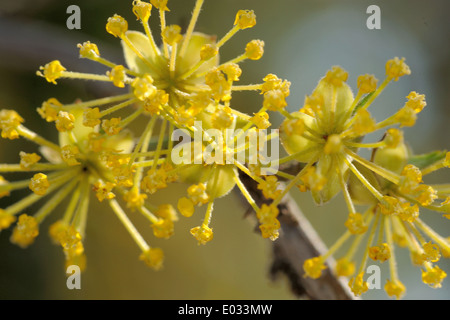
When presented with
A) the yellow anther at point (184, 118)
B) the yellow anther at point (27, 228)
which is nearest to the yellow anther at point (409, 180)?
the yellow anther at point (184, 118)

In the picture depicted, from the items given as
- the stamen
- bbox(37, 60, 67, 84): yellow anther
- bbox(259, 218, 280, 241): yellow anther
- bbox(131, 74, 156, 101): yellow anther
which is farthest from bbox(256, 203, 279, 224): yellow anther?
bbox(37, 60, 67, 84): yellow anther

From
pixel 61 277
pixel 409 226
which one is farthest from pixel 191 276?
pixel 409 226

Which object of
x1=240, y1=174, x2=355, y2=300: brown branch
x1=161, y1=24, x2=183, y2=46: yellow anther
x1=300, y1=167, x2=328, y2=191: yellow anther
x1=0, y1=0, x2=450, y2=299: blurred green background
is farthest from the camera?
x1=0, y1=0, x2=450, y2=299: blurred green background

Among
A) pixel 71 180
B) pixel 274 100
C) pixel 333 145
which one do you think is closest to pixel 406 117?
pixel 333 145

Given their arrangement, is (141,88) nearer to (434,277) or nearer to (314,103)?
(314,103)

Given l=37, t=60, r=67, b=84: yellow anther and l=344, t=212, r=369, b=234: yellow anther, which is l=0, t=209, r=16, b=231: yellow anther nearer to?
l=37, t=60, r=67, b=84: yellow anther

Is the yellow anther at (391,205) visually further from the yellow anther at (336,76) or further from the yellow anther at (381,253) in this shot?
the yellow anther at (336,76)

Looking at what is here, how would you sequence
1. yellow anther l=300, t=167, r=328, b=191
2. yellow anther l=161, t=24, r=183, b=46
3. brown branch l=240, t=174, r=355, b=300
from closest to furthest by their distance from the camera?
1. yellow anther l=300, t=167, r=328, b=191
2. yellow anther l=161, t=24, r=183, b=46
3. brown branch l=240, t=174, r=355, b=300

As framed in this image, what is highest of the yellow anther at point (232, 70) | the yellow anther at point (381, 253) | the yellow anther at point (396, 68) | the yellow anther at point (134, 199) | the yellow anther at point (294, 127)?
the yellow anther at point (232, 70)
